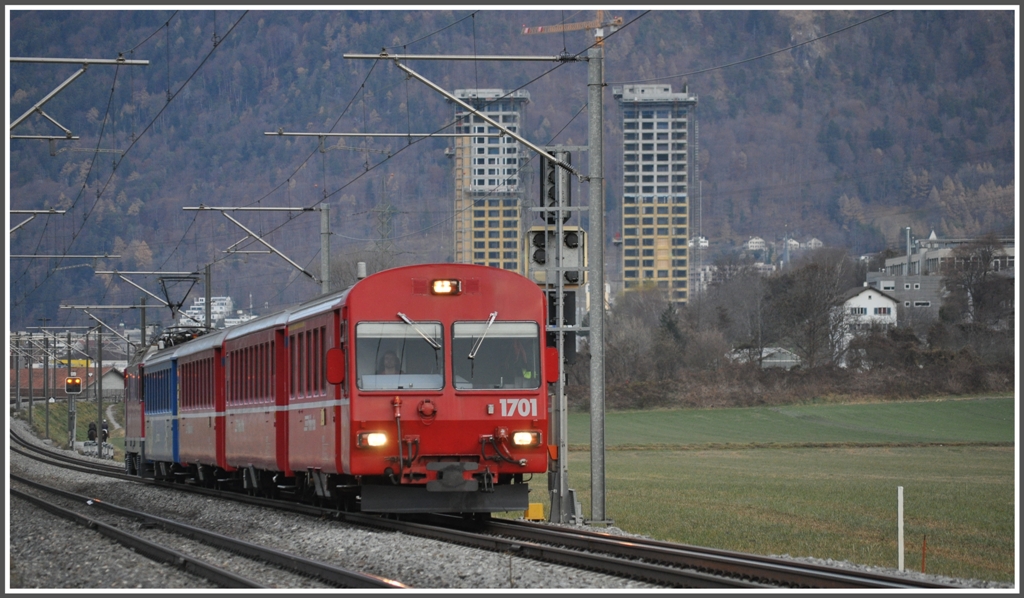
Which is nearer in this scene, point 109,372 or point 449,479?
point 449,479

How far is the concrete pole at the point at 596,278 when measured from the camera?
21.5m

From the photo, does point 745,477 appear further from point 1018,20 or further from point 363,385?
point 1018,20

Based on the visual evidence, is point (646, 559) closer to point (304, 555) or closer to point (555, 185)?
point (304, 555)

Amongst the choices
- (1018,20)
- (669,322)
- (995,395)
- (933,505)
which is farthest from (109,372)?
(1018,20)

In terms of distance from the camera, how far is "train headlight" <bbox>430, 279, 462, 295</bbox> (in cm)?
1848

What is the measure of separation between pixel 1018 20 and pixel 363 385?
27.8 feet

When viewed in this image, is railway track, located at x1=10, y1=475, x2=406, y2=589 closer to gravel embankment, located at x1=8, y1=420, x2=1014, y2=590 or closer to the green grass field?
gravel embankment, located at x1=8, y1=420, x2=1014, y2=590

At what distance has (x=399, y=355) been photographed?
18203 millimetres

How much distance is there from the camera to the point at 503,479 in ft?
61.7

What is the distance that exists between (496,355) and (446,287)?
1.06 meters

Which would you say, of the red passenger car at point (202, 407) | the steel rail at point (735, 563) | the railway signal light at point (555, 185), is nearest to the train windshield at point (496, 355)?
the steel rail at point (735, 563)

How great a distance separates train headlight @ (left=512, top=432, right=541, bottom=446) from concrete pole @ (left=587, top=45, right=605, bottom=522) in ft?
9.81

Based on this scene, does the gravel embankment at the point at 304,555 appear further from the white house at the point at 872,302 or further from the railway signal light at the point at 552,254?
the white house at the point at 872,302

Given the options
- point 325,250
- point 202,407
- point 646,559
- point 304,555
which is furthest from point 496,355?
point 325,250
